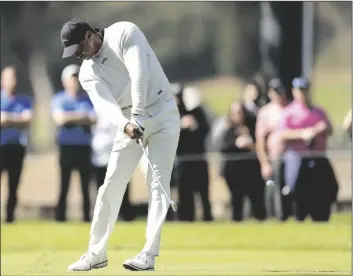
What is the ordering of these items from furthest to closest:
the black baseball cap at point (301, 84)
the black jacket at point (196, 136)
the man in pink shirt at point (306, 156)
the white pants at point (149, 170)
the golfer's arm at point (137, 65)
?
1. the black jacket at point (196, 136)
2. the man in pink shirt at point (306, 156)
3. the black baseball cap at point (301, 84)
4. the white pants at point (149, 170)
5. the golfer's arm at point (137, 65)

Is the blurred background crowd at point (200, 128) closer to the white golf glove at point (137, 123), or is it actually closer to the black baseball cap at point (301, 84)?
the black baseball cap at point (301, 84)

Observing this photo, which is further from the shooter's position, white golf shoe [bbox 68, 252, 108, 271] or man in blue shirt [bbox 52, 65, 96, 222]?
man in blue shirt [bbox 52, 65, 96, 222]

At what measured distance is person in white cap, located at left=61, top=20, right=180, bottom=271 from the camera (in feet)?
36.4

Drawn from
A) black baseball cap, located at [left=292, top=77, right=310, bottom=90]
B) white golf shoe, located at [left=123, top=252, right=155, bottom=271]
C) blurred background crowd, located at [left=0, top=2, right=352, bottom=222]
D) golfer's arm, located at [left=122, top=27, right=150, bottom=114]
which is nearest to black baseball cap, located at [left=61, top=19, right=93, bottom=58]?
golfer's arm, located at [left=122, top=27, right=150, bottom=114]

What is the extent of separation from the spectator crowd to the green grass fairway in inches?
20.9


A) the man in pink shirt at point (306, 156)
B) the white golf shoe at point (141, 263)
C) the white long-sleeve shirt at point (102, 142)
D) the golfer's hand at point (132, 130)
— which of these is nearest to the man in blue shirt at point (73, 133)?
the white long-sleeve shirt at point (102, 142)

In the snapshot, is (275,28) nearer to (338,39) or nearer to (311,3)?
(311,3)

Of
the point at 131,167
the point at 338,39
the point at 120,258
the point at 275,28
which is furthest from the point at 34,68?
the point at 131,167

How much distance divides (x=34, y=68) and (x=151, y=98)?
809 inches

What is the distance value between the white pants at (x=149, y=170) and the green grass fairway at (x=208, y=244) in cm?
140

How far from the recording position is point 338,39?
3397 centimetres

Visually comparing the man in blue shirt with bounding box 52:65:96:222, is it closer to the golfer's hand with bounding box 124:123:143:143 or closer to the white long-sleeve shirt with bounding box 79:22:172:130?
the white long-sleeve shirt with bounding box 79:22:172:130

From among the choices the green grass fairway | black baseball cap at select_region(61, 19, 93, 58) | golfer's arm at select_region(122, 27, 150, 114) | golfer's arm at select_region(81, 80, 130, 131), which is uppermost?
black baseball cap at select_region(61, 19, 93, 58)

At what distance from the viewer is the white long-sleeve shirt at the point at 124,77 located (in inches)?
436
